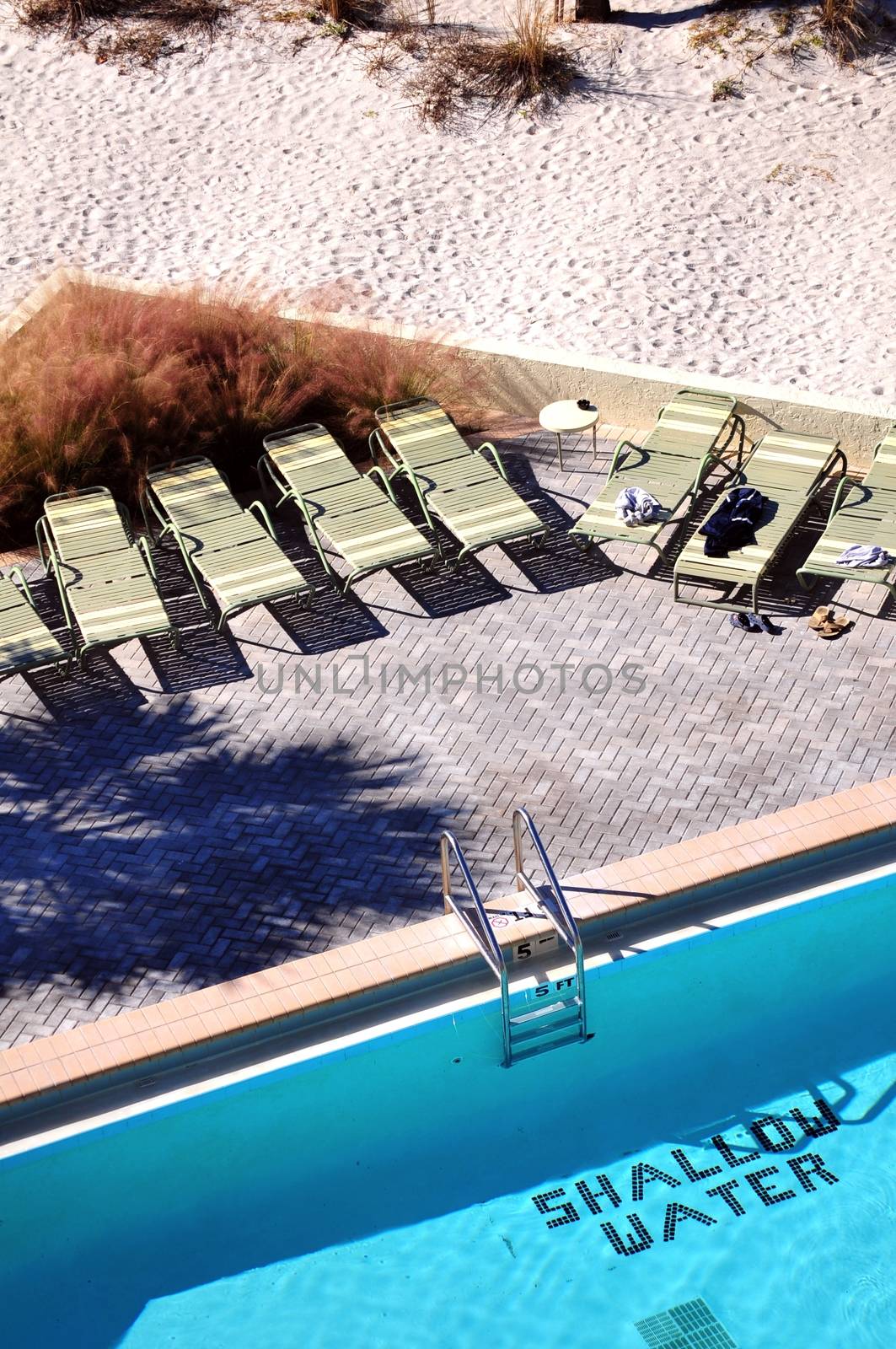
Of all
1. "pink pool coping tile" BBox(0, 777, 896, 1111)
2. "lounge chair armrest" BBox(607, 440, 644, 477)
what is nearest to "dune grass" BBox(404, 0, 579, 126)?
"lounge chair armrest" BBox(607, 440, 644, 477)

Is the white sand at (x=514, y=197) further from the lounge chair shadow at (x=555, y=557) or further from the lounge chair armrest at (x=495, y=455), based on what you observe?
the lounge chair shadow at (x=555, y=557)

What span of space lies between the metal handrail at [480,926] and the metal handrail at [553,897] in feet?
0.97

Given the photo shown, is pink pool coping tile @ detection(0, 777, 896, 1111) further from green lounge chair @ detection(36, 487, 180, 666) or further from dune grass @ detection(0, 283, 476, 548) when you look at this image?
dune grass @ detection(0, 283, 476, 548)

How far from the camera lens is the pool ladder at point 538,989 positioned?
25.4 feet

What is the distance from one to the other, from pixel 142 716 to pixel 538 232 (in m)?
6.28

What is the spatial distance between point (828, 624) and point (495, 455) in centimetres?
267

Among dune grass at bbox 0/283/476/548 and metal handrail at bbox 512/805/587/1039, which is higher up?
dune grass at bbox 0/283/476/548

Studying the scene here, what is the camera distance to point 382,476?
11.5 metres

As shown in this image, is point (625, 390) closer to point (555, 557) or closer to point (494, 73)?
point (555, 557)

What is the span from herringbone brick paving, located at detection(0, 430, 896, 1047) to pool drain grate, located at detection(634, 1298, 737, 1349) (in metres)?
2.38

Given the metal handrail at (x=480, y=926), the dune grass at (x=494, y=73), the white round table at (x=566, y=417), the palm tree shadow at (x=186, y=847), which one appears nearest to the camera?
the metal handrail at (x=480, y=926)

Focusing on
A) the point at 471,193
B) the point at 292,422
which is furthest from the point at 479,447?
the point at 471,193

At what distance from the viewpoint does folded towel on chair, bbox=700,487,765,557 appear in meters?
10.4

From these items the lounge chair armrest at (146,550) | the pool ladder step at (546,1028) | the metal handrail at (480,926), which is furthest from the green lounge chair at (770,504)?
the lounge chair armrest at (146,550)
